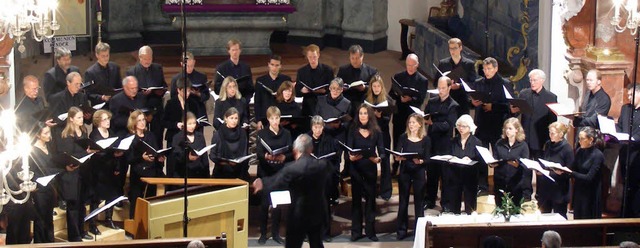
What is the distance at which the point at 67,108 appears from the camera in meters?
12.7

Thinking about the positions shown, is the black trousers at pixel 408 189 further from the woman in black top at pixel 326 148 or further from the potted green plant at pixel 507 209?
the potted green plant at pixel 507 209

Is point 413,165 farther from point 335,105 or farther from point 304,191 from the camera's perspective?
point 304,191

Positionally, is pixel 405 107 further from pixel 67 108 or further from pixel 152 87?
pixel 67 108

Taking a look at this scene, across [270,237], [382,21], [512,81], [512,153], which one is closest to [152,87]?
[270,237]

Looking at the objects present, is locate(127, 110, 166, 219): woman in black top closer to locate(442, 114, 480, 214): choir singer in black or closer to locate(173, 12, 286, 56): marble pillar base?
locate(442, 114, 480, 214): choir singer in black

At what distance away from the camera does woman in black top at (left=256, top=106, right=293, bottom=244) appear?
11.9m

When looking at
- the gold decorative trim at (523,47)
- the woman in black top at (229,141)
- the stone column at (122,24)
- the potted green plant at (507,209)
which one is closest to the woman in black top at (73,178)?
the woman in black top at (229,141)

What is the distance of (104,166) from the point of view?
11.9 meters

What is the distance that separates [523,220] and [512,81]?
19.2 ft

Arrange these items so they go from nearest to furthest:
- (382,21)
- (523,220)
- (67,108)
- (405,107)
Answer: (523,220) → (67,108) → (405,107) → (382,21)

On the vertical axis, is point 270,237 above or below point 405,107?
below

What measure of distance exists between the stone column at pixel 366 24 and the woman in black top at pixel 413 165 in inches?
349

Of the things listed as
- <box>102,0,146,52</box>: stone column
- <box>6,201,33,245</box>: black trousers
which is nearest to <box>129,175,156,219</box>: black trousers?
<box>6,201,33,245</box>: black trousers

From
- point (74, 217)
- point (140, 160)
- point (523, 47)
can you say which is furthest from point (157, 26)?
point (74, 217)
